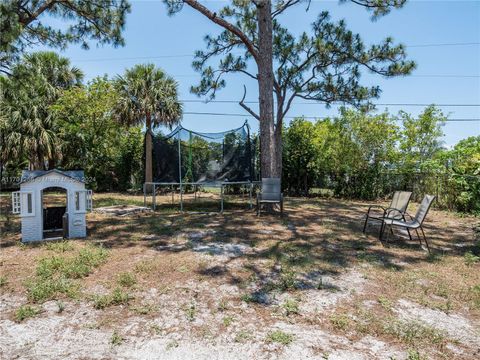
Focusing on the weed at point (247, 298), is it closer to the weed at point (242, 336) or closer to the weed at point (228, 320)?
the weed at point (228, 320)

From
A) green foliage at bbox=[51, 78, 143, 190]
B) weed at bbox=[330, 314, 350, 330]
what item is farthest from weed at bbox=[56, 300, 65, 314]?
green foliage at bbox=[51, 78, 143, 190]

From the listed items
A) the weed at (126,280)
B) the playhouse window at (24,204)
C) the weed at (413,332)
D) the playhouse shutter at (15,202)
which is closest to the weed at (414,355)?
the weed at (413,332)

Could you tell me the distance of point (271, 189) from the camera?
7.49m

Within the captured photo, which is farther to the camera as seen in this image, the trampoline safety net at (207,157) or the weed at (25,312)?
the trampoline safety net at (207,157)

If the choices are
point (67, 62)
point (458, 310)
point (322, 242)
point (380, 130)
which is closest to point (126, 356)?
point (458, 310)

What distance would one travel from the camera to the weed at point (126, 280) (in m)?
3.25

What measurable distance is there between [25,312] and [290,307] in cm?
223

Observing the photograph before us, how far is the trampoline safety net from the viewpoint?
8555mm

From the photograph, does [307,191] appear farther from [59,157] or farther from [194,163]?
[59,157]

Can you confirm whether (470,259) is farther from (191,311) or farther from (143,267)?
(143,267)

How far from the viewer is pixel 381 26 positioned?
952cm

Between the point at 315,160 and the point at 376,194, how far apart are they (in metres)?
2.79

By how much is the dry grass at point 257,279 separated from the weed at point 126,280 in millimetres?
16

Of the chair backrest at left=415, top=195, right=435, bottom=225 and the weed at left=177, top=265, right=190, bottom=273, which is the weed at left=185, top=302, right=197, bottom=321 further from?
the chair backrest at left=415, top=195, right=435, bottom=225
